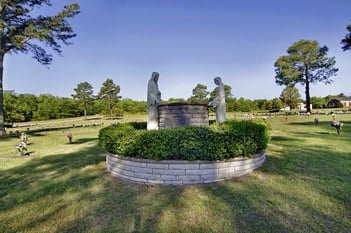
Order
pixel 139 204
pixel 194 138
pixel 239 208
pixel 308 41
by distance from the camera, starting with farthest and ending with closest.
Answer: pixel 308 41 → pixel 194 138 → pixel 139 204 → pixel 239 208

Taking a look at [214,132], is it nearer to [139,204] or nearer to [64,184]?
[139,204]

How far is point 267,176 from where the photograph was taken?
453 cm

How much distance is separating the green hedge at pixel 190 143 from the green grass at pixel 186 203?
55 cm

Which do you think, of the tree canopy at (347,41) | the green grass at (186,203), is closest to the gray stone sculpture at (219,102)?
the green grass at (186,203)

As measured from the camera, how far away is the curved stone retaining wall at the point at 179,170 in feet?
13.6

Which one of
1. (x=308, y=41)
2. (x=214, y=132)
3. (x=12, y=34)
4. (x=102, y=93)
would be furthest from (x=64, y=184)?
(x=102, y=93)

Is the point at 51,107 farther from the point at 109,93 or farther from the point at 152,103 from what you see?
the point at 152,103

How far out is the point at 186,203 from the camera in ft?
11.3

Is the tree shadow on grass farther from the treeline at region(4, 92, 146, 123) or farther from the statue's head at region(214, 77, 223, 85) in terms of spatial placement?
the treeline at region(4, 92, 146, 123)

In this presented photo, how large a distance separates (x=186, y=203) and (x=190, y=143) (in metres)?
1.11

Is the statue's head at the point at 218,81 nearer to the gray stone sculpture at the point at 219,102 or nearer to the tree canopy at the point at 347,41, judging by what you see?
the gray stone sculpture at the point at 219,102

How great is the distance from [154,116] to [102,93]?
3781 centimetres

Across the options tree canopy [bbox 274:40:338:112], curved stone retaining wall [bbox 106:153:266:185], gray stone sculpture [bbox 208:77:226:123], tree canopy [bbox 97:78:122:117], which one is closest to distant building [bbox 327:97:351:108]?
tree canopy [bbox 274:40:338:112]

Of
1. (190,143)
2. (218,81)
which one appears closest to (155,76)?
(218,81)
